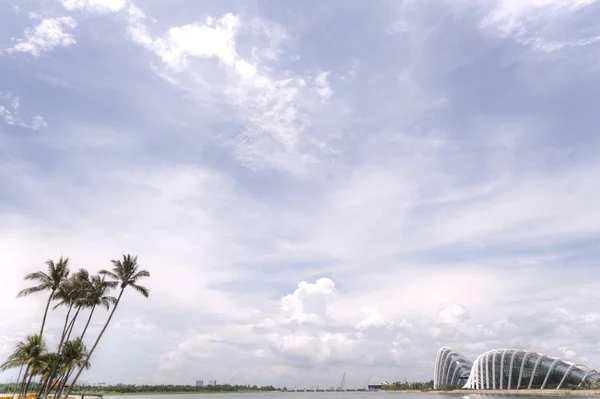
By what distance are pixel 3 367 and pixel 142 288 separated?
19.6m

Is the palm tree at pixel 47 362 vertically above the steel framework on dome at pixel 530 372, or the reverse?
the steel framework on dome at pixel 530 372

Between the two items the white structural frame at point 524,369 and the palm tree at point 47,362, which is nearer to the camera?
the palm tree at point 47,362

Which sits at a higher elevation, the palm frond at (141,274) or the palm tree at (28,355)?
the palm frond at (141,274)

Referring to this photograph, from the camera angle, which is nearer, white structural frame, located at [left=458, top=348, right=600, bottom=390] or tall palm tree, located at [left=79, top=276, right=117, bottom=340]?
tall palm tree, located at [left=79, top=276, right=117, bottom=340]

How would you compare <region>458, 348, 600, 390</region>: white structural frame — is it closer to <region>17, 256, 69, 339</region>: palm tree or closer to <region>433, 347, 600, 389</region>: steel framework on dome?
<region>433, 347, 600, 389</region>: steel framework on dome

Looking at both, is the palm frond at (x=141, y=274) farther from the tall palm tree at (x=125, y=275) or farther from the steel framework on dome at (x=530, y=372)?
the steel framework on dome at (x=530, y=372)

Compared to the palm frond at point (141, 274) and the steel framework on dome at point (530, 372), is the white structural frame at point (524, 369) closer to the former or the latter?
the steel framework on dome at point (530, 372)

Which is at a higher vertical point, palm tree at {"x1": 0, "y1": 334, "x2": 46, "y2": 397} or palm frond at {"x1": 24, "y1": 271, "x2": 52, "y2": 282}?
palm frond at {"x1": 24, "y1": 271, "x2": 52, "y2": 282}

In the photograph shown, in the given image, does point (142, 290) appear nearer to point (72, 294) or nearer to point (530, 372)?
point (72, 294)

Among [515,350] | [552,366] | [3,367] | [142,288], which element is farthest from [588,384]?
[3,367]

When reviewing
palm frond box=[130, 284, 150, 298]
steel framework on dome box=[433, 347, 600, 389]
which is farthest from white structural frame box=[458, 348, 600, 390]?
palm frond box=[130, 284, 150, 298]

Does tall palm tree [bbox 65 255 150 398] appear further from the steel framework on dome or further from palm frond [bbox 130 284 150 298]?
the steel framework on dome

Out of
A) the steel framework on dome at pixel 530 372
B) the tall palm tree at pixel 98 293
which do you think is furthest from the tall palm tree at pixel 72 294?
the steel framework on dome at pixel 530 372

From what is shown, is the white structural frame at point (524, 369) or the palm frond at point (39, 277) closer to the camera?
the palm frond at point (39, 277)
